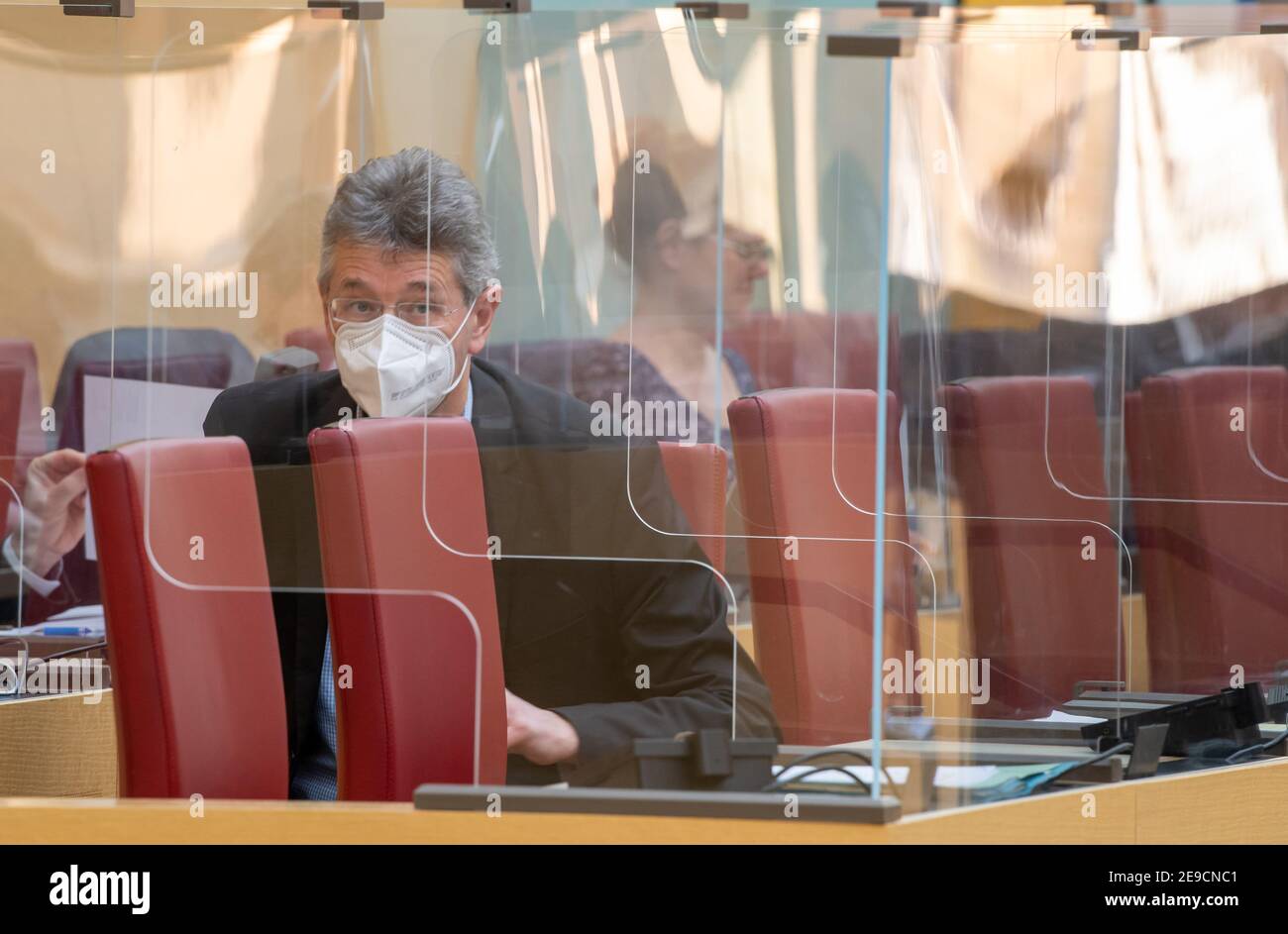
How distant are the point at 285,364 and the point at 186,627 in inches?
17.0

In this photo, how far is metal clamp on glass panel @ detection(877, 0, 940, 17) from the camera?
239cm

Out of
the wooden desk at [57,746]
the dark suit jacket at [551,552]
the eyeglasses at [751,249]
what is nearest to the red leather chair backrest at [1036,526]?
the eyeglasses at [751,249]

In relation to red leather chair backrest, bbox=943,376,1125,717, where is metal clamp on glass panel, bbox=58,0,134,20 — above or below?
above

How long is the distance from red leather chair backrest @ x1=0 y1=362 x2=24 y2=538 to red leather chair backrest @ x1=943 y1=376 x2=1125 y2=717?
1440mm

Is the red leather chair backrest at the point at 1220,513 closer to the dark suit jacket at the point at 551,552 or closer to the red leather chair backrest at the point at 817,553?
the red leather chair backrest at the point at 817,553

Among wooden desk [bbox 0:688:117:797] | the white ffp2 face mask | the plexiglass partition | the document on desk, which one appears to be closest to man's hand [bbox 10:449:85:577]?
the plexiglass partition

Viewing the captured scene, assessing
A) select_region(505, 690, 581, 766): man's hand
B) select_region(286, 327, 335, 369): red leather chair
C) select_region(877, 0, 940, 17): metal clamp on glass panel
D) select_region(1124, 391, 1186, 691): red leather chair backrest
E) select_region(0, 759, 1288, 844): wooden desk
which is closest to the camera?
select_region(0, 759, 1288, 844): wooden desk

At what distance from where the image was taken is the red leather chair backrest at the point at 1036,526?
243 cm

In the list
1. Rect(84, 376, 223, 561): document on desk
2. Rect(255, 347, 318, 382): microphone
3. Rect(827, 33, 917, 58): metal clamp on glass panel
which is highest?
Rect(827, 33, 917, 58): metal clamp on glass panel

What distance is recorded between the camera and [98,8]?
7.91 feet

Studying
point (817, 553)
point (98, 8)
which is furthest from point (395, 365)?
point (98, 8)

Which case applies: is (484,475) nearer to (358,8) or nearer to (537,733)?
(537,733)

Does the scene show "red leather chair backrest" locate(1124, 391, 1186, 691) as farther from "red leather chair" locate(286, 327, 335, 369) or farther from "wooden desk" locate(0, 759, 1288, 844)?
"red leather chair" locate(286, 327, 335, 369)
